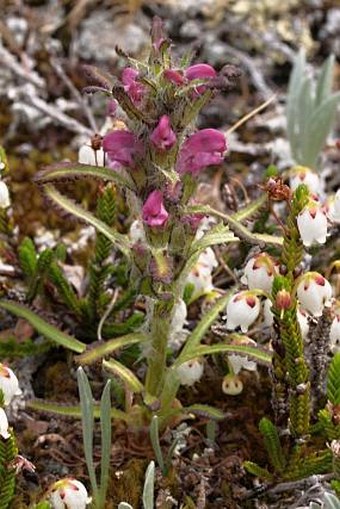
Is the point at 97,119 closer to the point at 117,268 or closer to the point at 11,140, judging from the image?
the point at 11,140

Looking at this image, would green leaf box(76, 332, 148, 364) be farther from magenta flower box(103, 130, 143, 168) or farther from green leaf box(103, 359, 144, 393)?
magenta flower box(103, 130, 143, 168)

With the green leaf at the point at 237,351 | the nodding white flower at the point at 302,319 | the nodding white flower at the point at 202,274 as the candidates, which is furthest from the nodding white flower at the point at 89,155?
the nodding white flower at the point at 302,319

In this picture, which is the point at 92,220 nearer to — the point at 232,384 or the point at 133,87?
the point at 133,87

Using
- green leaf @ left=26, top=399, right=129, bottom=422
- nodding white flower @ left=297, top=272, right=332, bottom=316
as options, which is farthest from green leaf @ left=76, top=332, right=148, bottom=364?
nodding white flower @ left=297, top=272, right=332, bottom=316

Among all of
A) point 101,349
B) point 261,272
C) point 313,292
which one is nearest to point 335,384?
point 313,292

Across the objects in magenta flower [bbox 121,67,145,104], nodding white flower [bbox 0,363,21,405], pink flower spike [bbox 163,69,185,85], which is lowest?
nodding white flower [bbox 0,363,21,405]

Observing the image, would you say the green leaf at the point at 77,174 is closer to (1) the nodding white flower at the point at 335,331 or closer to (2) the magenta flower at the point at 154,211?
(2) the magenta flower at the point at 154,211

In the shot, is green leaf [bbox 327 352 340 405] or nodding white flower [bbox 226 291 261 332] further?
nodding white flower [bbox 226 291 261 332]
